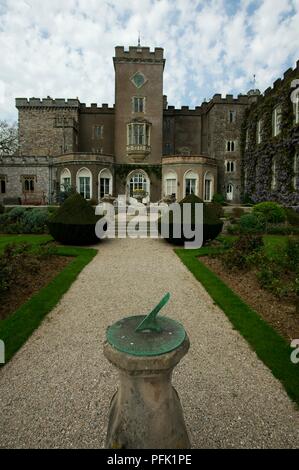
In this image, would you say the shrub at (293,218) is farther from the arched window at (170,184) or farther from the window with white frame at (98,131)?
the window with white frame at (98,131)

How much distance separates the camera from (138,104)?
98.3ft

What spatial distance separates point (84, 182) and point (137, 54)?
556 inches

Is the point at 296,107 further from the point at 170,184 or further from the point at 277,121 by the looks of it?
the point at 170,184

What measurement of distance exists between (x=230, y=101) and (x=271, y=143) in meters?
9.57

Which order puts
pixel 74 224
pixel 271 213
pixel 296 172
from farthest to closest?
pixel 296 172 < pixel 271 213 < pixel 74 224

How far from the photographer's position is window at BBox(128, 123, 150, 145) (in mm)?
29406

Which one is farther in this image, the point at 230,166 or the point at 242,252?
the point at 230,166

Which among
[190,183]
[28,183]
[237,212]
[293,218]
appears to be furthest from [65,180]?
[293,218]

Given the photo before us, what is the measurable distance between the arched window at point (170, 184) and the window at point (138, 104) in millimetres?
7837

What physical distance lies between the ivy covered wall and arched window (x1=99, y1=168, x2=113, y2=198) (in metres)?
13.2

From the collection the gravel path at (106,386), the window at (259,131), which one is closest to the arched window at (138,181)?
the window at (259,131)

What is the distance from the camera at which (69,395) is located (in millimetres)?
3611

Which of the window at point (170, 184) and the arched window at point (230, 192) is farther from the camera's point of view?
the arched window at point (230, 192)

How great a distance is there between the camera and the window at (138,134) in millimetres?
29406
